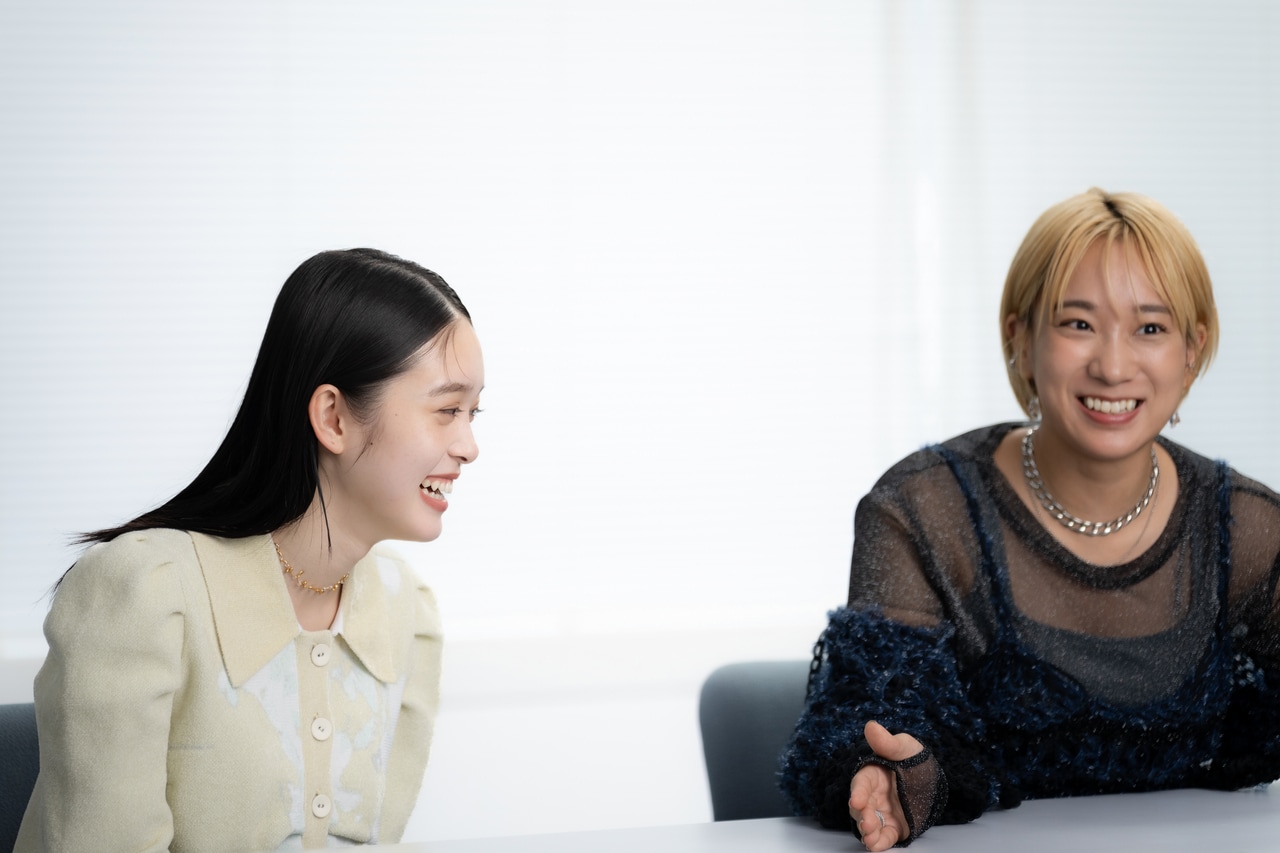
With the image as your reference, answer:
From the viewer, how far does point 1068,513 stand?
1.67m

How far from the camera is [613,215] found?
292 cm

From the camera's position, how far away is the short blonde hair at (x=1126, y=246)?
161 centimetres

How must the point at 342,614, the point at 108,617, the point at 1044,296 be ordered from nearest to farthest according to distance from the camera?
the point at 108,617 < the point at 342,614 < the point at 1044,296

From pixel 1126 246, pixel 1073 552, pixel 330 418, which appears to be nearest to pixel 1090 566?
pixel 1073 552

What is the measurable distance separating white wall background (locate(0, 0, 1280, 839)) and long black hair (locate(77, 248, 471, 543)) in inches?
54.8

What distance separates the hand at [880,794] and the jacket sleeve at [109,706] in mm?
714

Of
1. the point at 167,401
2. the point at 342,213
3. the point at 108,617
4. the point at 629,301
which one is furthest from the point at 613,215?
the point at 108,617

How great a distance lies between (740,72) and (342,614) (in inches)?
78.2

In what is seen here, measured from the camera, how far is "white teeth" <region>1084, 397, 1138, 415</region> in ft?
5.28

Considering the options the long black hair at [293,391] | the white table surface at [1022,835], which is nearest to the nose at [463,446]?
the long black hair at [293,391]

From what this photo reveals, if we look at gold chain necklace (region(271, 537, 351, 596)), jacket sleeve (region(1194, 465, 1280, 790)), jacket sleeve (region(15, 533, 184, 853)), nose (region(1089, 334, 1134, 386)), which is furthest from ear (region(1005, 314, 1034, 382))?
jacket sleeve (region(15, 533, 184, 853))

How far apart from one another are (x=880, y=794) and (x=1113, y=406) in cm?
66

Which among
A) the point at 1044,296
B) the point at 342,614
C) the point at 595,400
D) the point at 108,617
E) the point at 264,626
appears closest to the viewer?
the point at 108,617

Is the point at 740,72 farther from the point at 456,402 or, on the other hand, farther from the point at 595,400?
the point at 456,402
